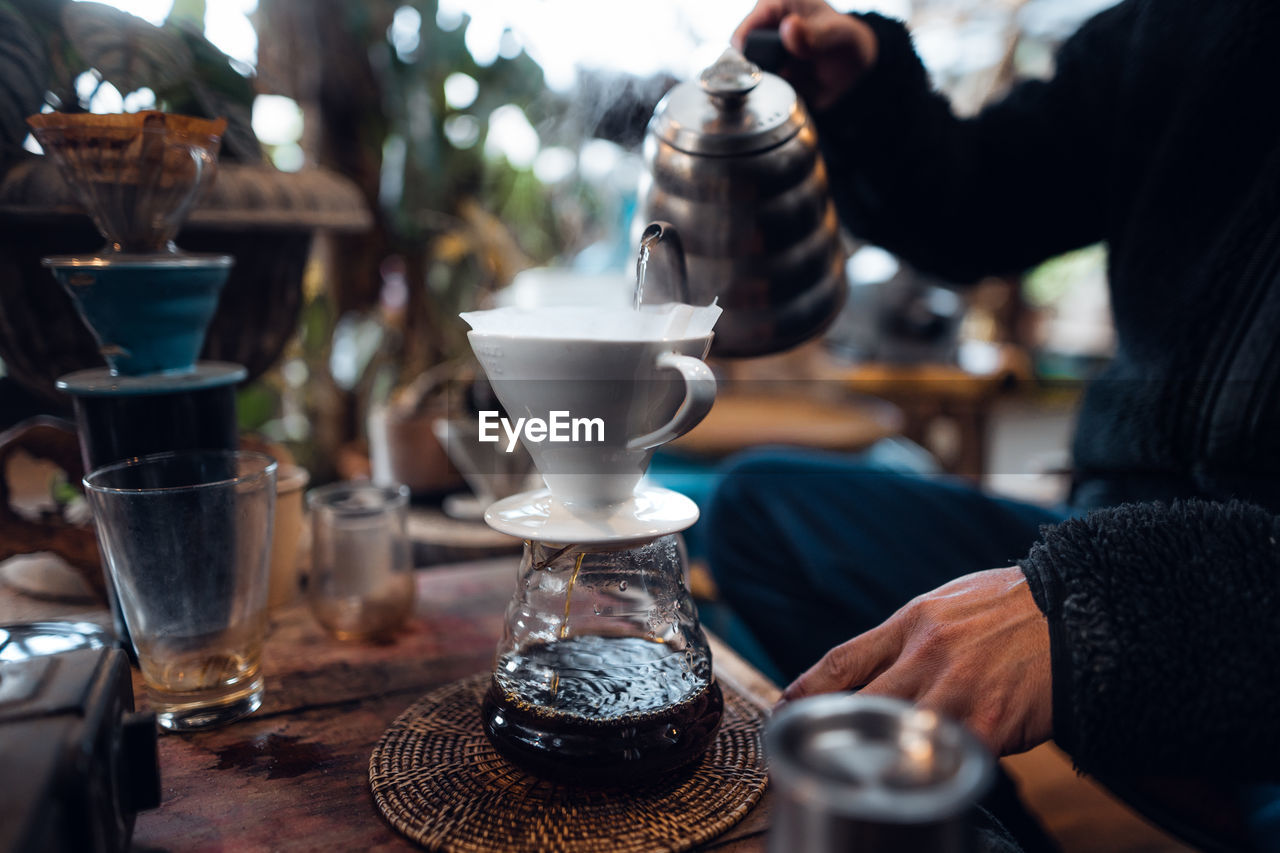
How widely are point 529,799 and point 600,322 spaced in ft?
0.96

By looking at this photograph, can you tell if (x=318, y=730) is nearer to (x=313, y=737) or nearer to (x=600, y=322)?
(x=313, y=737)

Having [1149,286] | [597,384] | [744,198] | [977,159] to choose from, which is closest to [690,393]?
[597,384]

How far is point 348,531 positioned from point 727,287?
407 mm

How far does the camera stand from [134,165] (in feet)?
2.01

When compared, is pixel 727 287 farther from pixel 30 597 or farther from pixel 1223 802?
pixel 30 597

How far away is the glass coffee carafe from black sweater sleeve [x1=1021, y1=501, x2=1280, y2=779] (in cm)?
22

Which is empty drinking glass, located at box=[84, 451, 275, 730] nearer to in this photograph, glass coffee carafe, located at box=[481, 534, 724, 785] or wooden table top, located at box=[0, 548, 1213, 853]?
wooden table top, located at box=[0, 548, 1213, 853]

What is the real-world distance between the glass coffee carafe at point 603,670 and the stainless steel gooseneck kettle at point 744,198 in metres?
0.27

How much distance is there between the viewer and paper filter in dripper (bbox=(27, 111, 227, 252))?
0.59 m

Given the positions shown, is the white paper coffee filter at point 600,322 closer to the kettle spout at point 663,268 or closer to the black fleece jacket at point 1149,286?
the kettle spout at point 663,268

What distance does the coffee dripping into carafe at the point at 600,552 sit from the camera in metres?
0.44

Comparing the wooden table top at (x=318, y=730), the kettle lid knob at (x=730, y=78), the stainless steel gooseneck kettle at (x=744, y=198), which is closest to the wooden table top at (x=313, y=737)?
the wooden table top at (x=318, y=730)

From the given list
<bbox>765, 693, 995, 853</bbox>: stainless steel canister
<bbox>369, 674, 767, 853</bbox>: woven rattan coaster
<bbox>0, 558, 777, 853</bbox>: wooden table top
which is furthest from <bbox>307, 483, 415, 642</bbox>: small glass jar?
<bbox>765, 693, 995, 853</bbox>: stainless steel canister

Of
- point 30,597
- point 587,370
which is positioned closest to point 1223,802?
point 587,370
